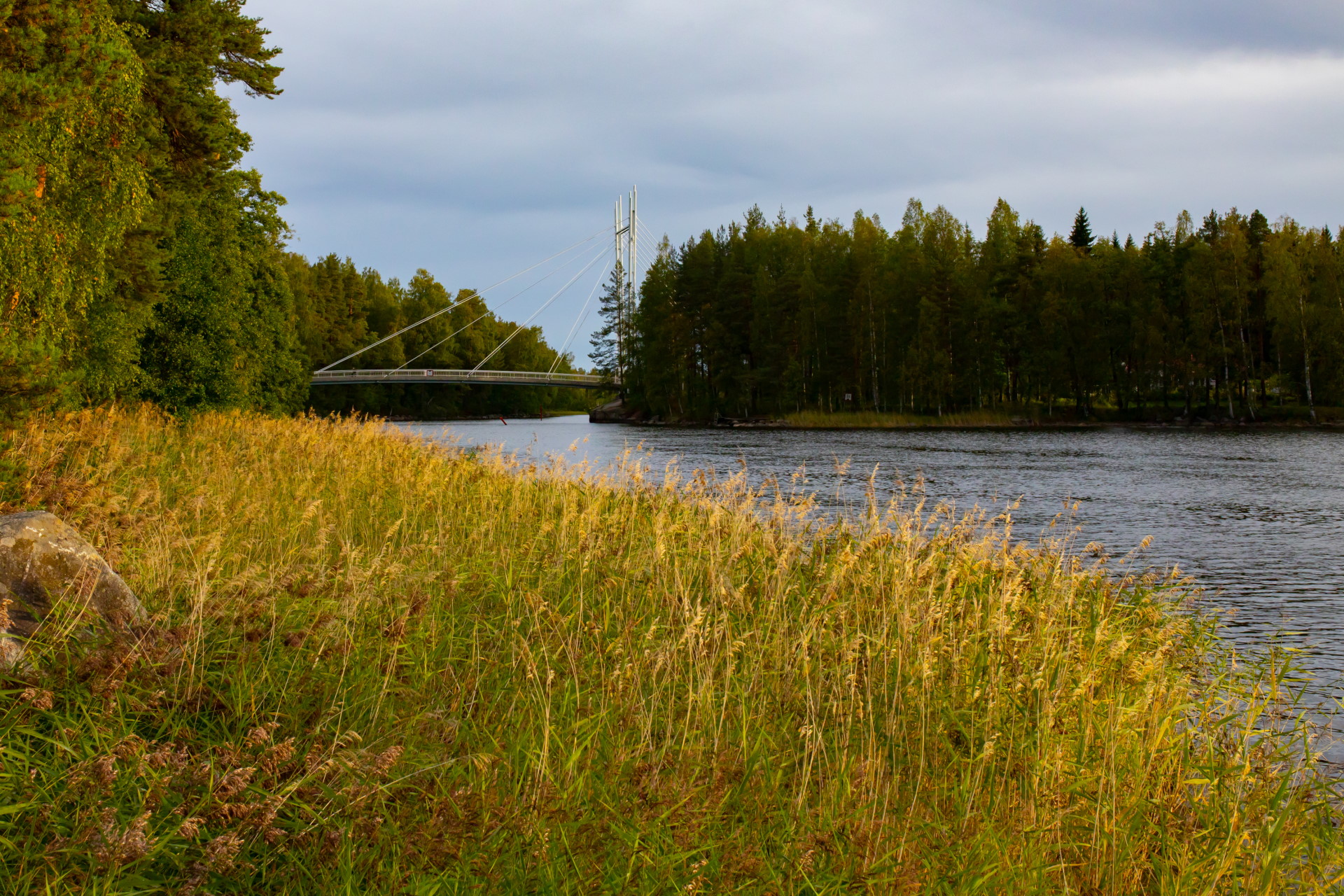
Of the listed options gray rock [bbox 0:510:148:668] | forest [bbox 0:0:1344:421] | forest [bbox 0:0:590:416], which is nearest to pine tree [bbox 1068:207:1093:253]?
forest [bbox 0:0:1344:421]

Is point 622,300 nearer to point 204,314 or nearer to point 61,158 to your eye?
point 204,314

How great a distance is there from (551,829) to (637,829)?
8.9 inches

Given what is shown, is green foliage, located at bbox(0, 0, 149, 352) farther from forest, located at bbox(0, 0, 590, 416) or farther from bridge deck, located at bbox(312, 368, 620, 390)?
bridge deck, located at bbox(312, 368, 620, 390)

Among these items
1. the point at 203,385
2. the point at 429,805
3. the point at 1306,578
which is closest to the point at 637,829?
the point at 429,805

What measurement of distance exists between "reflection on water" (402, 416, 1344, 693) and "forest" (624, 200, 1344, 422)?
31.8ft

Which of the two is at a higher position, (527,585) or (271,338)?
(271,338)

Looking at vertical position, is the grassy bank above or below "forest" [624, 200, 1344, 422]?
below

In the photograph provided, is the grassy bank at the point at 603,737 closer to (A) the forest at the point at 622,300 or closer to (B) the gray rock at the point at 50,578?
(B) the gray rock at the point at 50,578

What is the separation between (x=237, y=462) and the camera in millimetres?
9797

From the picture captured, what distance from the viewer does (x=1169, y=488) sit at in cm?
1600

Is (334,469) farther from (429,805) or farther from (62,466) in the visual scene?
(429,805)

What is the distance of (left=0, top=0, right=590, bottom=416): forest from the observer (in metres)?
7.89

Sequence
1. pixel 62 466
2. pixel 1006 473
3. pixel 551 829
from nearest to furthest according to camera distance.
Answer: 1. pixel 551 829
2. pixel 62 466
3. pixel 1006 473

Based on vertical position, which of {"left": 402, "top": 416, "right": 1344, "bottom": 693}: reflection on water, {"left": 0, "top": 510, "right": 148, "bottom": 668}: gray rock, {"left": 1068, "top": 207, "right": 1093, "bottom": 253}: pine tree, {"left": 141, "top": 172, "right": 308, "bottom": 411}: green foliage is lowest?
{"left": 402, "top": 416, "right": 1344, "bottom": 693}: reflection on water
